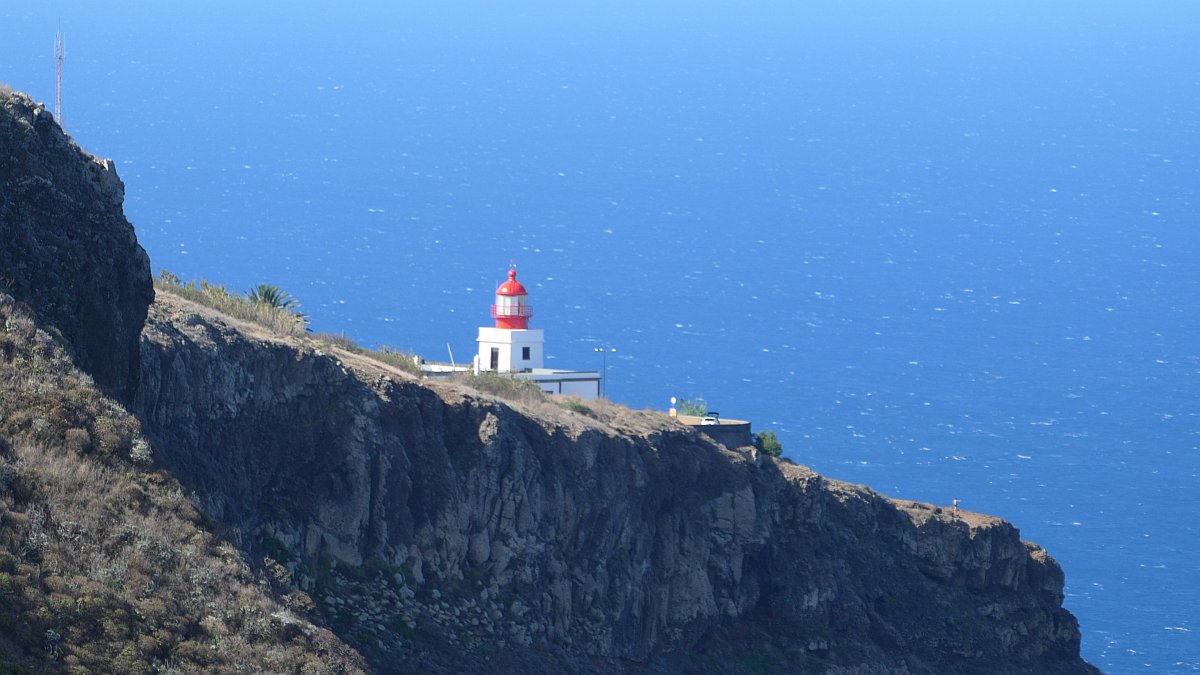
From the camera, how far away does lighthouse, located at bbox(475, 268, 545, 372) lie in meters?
67.3

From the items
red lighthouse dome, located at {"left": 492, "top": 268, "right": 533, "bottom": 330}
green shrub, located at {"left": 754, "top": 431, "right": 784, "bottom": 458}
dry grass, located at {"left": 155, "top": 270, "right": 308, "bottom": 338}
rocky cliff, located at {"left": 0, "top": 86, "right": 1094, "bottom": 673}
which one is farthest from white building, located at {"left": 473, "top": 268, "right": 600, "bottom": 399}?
dry grass, located at {"left": 155, "top": 270, "right": 308, "bottom": 338}

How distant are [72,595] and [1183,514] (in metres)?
78.6

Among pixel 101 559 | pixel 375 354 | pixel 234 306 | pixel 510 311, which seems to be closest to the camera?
pixel 101 559

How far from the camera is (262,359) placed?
154 feet

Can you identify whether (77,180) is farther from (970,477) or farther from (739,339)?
(739,339)

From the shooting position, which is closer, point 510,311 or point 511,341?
point 511,341

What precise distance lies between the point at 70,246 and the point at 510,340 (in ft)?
112

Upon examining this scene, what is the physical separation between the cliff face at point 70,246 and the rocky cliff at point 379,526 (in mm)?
42

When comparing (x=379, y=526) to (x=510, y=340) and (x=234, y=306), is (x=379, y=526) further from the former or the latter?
(x=510, y=340)

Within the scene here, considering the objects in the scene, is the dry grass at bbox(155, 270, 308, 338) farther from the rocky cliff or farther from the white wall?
the white wall

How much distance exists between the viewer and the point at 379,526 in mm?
48594

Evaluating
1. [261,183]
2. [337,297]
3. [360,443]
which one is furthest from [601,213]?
[360,443]

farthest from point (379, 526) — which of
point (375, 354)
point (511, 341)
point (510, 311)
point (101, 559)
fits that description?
point (101, 559)

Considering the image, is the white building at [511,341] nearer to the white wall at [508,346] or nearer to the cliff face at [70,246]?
the white wall at [508,346]
